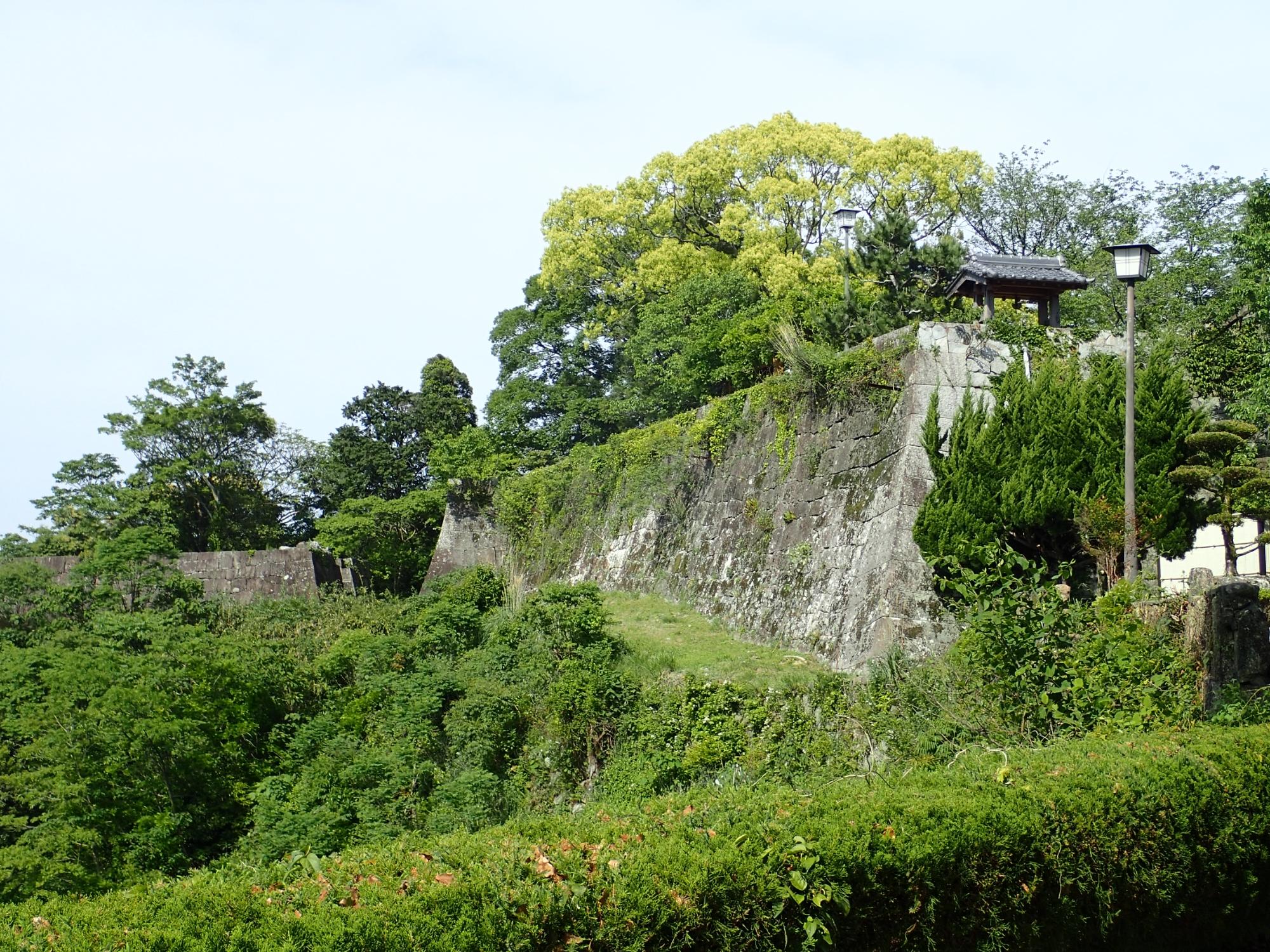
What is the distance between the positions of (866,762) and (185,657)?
10.3 metres

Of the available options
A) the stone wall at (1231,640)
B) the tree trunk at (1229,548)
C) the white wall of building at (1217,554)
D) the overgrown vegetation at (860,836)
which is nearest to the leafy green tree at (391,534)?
the overgrown vegetation at (860,836)

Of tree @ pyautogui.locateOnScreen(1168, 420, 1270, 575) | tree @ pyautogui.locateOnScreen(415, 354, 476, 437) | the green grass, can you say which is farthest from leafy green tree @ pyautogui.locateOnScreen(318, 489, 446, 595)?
tree @ pyautogui.locateOnScreen(1168, 420, 1270, 575)

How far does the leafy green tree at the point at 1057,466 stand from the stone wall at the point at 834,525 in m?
0.50

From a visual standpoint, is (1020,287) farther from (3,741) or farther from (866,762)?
(3,741)

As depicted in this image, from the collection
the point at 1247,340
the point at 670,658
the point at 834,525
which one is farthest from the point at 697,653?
the point at 1247,340

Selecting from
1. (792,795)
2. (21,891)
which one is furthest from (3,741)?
(792,795)

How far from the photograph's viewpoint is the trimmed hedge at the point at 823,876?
340 cm

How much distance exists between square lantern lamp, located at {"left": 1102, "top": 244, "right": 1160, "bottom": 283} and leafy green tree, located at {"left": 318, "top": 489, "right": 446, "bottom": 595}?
1590 centimetres

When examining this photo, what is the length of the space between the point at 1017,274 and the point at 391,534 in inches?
594

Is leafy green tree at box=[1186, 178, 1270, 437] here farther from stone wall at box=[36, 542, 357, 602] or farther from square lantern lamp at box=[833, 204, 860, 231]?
stone wall at box=[36, 542, 357, 602]

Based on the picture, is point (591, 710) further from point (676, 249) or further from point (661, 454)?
point (676, 249)

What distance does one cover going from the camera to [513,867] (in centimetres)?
375

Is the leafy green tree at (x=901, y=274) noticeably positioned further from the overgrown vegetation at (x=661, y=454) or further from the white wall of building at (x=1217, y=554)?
the white wall of building at (x=1217, y=554)

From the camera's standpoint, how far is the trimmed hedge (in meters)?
3.40
